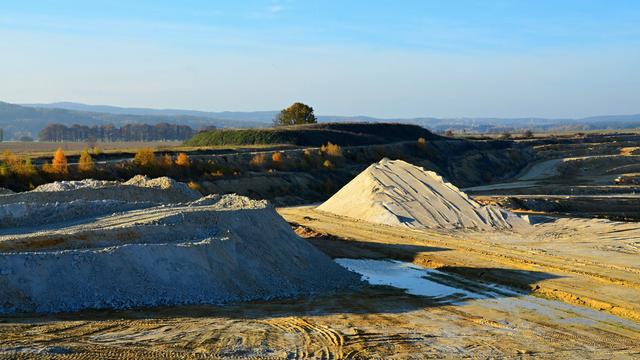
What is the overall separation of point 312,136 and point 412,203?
41337 mm

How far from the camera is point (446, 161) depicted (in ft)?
233

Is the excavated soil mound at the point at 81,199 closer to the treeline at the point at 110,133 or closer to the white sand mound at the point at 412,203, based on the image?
the white sand mound at the point at 412,203

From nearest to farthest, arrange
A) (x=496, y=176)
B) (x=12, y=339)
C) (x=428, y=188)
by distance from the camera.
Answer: (x=12, y=339) → (x=428, y=188) → (x=496, y=176)

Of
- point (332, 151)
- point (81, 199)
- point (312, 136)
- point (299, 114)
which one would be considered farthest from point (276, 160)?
point (299, 114)

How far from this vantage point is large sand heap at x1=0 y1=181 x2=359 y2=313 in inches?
710

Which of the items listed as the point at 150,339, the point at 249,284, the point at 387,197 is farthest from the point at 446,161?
the point at 150,339

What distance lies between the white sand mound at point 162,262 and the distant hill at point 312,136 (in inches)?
2014

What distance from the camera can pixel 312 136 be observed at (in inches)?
3073

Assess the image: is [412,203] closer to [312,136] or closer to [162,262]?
[162,262]

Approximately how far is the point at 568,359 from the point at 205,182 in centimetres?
3467

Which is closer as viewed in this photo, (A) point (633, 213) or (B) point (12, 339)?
(B) point (12, 339)

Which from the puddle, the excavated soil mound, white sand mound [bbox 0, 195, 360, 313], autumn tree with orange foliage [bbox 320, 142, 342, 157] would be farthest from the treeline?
white sand mound [bbox 0, 195, 360, 313]

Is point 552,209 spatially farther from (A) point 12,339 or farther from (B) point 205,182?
(A) point 12,339

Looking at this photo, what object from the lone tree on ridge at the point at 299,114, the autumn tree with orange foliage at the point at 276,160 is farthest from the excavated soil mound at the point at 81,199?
the lone tree on ridge at the point at 299,114
